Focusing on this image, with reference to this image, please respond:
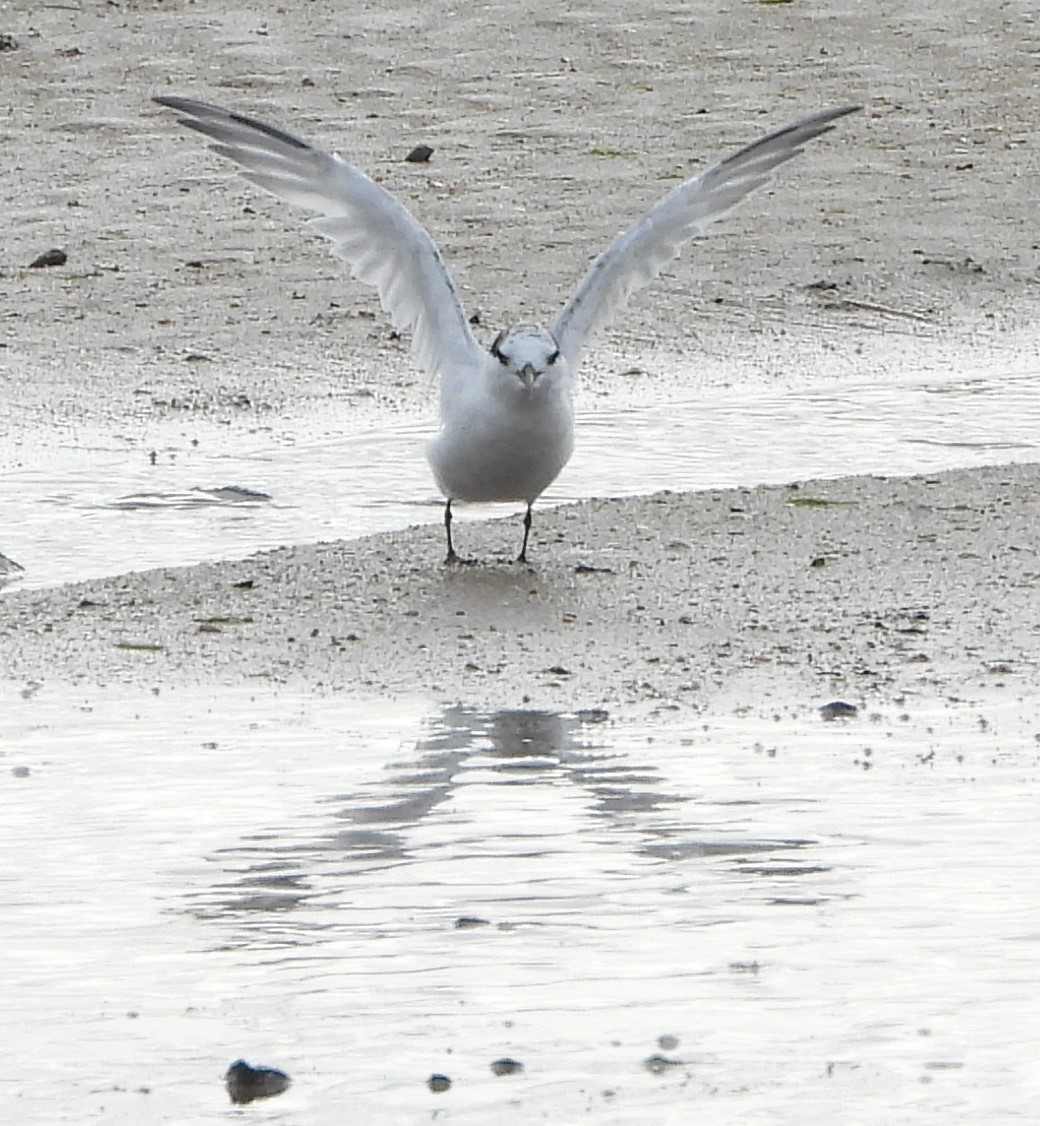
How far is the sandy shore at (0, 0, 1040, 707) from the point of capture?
24.7 ft

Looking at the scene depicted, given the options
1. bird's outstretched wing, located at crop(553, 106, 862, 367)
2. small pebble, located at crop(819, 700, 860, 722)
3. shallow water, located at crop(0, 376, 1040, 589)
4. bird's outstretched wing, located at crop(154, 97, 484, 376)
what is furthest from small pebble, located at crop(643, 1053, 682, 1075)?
bird's outstretched wing, located at crop(553, 106, 862, 367)

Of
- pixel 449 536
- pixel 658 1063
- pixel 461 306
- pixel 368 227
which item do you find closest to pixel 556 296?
pixel 461 306

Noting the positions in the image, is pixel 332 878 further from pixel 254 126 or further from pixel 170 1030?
pixel 254 126

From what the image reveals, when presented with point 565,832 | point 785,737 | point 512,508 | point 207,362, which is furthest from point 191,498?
point 565,832

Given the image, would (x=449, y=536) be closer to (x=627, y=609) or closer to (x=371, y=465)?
(x=627, y=609)

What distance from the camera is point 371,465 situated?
995cm

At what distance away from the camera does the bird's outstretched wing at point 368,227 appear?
29.5 ft

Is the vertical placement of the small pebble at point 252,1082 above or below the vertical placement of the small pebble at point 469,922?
below

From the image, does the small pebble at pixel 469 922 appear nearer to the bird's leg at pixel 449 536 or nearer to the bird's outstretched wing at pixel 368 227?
the bird's leg at pixel 449 536

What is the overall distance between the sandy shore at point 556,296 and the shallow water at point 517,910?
0.61m

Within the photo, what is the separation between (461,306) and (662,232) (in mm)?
723

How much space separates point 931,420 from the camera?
34.9ft

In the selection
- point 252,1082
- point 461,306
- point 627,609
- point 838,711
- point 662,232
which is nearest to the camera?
point 252,1082

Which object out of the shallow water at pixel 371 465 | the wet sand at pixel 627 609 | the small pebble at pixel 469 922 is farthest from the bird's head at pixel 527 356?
the small pebble at pixel 469 922
